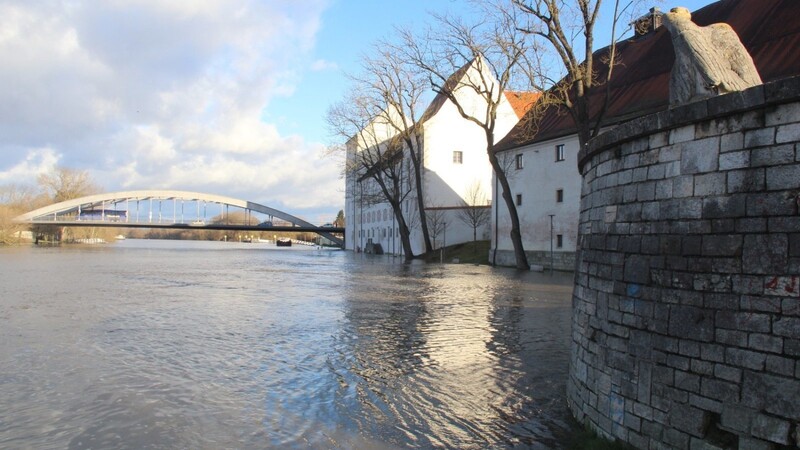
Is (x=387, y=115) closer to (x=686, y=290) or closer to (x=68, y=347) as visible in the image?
(x=68, y=347)

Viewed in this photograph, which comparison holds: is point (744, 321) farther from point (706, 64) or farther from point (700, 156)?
point (706, 64)

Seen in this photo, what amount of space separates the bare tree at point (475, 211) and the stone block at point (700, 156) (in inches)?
1583

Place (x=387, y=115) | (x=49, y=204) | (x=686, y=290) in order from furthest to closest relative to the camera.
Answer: (x=49, y=204), (x=387, y=115), (x=686, y=290)

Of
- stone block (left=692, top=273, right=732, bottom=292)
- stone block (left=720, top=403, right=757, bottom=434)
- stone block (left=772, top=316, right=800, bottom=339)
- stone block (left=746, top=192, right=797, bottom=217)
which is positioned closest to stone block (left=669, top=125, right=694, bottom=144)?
stone block (left=746, top=192, right=797, bottom=217)

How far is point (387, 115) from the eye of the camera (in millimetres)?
42719

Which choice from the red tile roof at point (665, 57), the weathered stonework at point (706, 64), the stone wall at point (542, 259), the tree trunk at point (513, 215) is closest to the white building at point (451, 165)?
the stone wall at point (542, 259)

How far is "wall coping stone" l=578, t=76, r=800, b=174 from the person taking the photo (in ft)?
15.0

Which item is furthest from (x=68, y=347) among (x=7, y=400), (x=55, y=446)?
(x=55, y=446)

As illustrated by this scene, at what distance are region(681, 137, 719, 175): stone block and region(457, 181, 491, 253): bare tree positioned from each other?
40212mm

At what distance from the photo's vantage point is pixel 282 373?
32.3ft

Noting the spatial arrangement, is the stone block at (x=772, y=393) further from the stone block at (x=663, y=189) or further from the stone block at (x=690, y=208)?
the stone block at (x=663, y=189)

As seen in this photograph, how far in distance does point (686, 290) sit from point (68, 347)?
10.5 m

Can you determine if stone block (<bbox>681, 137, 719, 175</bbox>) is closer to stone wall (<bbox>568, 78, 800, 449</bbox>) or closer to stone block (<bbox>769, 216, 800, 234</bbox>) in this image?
stone wall (<bbox>568, 78, 800, 449</bbox>)

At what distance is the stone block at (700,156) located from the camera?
16.8 ft
